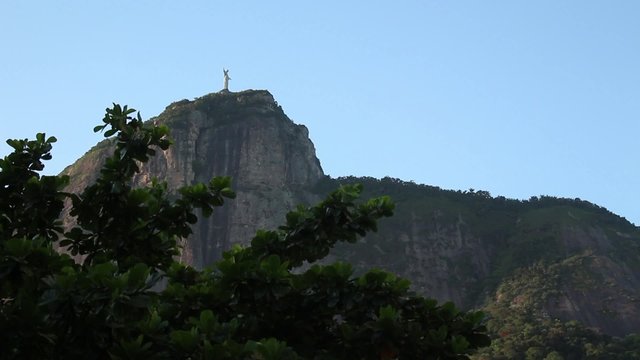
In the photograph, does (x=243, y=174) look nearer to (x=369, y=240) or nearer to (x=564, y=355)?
(x=369, y=240)

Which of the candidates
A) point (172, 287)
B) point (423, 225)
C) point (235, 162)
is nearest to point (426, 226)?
point (423, 225)

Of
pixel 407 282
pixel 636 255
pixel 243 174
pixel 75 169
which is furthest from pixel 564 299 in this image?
pixel 407 282

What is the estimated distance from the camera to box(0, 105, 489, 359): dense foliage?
6527mm

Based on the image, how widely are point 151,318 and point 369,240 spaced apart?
7033 cm

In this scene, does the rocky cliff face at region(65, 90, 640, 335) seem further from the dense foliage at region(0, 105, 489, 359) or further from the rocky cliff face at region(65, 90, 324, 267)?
the dense foliage at region(0, 105, 489, 359)

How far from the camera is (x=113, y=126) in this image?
29.0 ft

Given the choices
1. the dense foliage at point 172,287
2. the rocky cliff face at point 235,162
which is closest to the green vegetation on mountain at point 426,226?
the rocky cliff face at point 235,162

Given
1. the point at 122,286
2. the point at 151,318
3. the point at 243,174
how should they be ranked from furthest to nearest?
the point at 243,174 → the point at 151,318 → the point at 122,286

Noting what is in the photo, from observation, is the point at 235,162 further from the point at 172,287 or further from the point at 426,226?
the point at 172,287

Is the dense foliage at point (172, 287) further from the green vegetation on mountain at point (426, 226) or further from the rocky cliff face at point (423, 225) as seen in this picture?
the rocky cliff face at point (423, 225)

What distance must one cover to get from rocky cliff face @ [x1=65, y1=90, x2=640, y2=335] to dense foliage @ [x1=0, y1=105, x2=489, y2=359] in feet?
184

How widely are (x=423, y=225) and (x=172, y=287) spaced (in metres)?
73.2

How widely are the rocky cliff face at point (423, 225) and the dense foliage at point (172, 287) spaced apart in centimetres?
5609

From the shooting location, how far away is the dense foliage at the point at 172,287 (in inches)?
257
